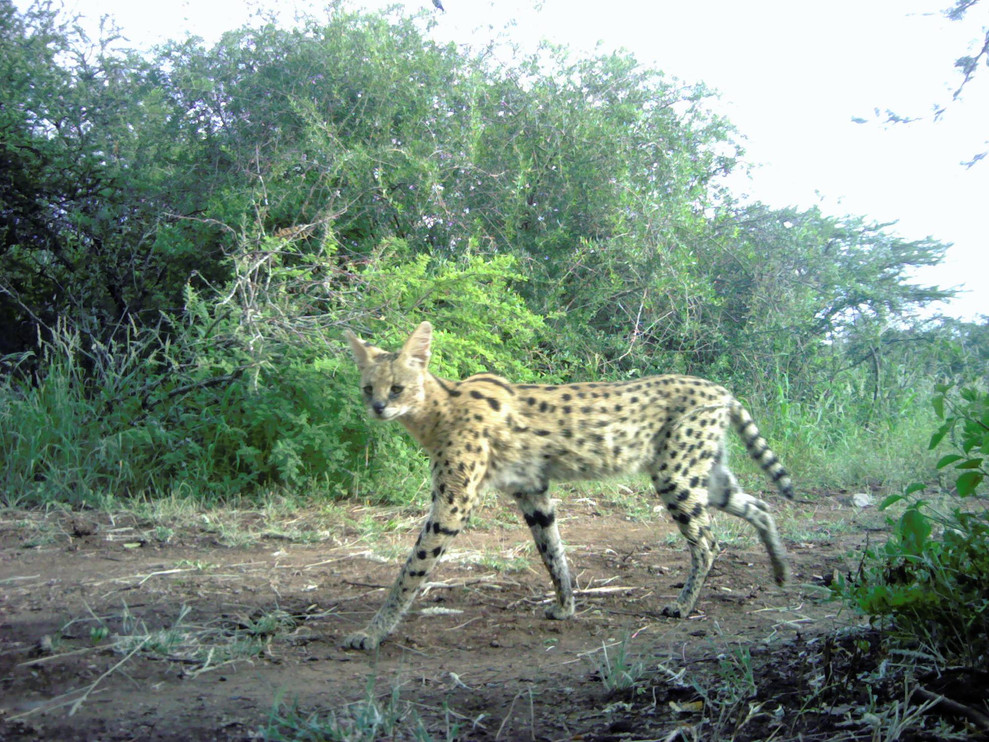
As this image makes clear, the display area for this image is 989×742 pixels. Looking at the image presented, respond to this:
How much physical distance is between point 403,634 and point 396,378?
1.62 meters

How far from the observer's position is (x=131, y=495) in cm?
734

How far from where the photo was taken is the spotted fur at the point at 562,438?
5.37 metres

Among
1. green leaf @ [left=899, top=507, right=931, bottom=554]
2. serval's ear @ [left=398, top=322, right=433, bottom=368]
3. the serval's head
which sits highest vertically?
serval's ear @ [left=398, top=322, right=433, bottom=368]

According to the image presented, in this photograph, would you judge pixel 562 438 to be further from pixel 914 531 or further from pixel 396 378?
pixel 914 531

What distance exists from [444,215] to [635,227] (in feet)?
7.28

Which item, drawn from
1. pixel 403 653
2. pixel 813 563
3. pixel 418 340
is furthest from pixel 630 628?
pixel 418 340

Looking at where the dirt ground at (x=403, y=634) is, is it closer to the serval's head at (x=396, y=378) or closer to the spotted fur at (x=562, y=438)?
the spotted fur at (x=562, y=438)

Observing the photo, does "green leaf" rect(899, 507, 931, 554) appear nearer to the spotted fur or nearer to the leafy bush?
the spotted fur

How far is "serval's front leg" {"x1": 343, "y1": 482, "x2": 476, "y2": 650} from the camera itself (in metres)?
4.61

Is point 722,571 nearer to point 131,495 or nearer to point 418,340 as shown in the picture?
point 418,340

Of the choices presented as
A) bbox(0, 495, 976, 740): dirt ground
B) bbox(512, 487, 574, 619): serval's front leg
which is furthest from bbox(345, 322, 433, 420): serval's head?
bbox(0, 495, 976, 740): dirt ground

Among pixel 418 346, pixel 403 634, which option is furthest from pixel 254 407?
pixel 403 634

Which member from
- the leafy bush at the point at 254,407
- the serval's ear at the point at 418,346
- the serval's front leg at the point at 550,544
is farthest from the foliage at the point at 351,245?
the serval's front leg at the point at 550,544

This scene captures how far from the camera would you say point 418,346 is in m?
5.83
